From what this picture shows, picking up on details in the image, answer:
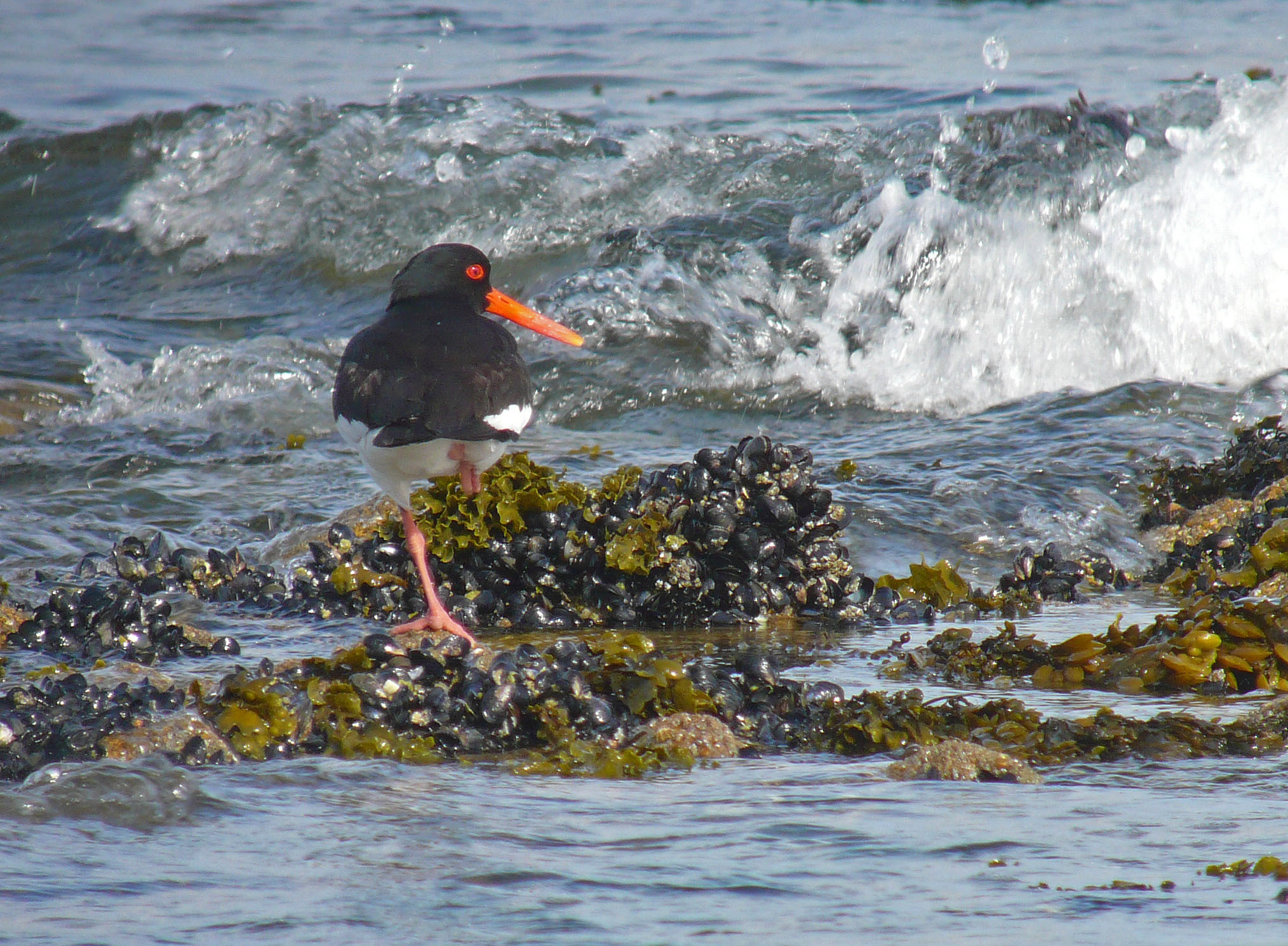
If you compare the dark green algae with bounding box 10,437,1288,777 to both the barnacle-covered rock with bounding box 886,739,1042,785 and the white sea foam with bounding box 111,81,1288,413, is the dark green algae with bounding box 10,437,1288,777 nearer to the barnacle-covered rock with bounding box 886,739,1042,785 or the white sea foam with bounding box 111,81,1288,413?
the barnacle-covered rock with bounding box 886,739,1042,785

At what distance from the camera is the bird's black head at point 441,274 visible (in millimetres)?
5754

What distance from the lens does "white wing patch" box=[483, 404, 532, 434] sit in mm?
4738

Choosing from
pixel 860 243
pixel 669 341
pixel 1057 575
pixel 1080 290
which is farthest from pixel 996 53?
pixel 1057 575

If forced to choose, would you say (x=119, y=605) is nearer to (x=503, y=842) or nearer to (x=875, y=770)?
(x=503, y=842)

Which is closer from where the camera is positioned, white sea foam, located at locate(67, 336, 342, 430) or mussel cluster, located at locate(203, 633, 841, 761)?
mussel cluster, located at locate(203, 633, 841, 761)

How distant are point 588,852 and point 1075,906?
0.98 metres

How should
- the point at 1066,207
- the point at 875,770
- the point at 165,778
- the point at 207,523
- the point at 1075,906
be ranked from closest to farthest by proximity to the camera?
1. the point at 1075,906
2. the point at 165,778
3. the point at 875,770
4. the point at 207,523
5. the point at 1066,207

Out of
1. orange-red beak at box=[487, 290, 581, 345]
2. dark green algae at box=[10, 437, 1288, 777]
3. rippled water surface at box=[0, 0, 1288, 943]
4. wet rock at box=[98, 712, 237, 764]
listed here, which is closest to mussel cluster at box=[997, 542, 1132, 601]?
rippled water surface at box=[0, 0, 1288, 943]

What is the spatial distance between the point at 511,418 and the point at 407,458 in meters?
0.43

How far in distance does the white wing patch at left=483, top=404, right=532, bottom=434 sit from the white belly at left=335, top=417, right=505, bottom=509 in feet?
0.32

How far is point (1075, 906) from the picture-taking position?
237 centimetres

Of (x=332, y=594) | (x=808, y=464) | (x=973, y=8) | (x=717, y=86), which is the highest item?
(x=973, y=8)

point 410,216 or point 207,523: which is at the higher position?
point 410,216

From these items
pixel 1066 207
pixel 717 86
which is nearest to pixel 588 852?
pixel 1066 207
